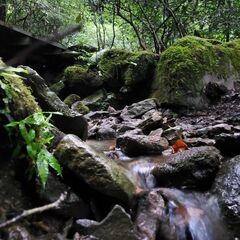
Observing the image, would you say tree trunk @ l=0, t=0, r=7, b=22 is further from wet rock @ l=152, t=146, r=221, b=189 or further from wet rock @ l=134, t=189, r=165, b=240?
wet rock @ l=134, t=189, r=165, b=240

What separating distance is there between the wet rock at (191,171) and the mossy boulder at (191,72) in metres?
3.87

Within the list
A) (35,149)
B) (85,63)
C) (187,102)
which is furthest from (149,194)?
(85,63)

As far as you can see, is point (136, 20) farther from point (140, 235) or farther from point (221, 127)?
point (140, 235)

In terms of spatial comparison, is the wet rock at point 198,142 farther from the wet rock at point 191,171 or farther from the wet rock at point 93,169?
the wet rock at point 93,169

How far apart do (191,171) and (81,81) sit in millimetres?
5911

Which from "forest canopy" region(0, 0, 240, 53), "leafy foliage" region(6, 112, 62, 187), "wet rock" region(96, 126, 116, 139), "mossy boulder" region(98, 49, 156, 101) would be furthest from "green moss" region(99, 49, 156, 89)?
"leafy foliage" region(6, 112, 62, 187)

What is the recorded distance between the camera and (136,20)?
10.9m

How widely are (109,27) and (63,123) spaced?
10.0 m

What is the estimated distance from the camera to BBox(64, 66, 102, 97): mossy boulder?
29.0 feet

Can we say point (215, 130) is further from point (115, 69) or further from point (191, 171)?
point (115, 69)

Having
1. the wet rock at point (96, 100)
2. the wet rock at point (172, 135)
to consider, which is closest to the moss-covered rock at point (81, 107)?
the wet rock at point (96, 100)

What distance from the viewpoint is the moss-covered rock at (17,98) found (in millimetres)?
2809

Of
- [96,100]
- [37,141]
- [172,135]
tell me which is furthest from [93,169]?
[96,100]

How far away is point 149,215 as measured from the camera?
2.75 meters
